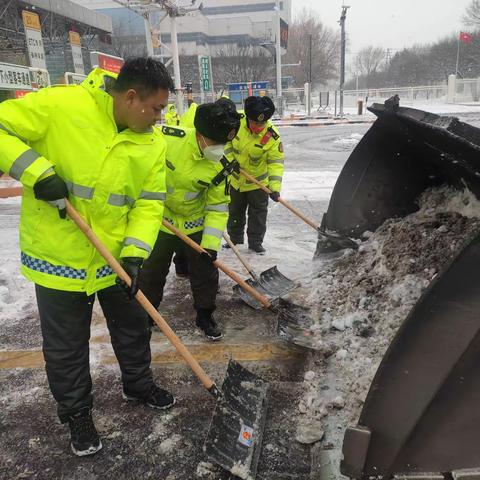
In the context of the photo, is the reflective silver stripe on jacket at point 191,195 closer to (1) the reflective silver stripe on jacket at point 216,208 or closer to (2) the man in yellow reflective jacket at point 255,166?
(1) the reflective silver stripe on jacket at point 216,208

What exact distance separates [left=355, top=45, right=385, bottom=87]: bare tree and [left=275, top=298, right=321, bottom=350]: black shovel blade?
64.0m

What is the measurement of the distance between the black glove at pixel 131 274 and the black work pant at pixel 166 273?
808mm

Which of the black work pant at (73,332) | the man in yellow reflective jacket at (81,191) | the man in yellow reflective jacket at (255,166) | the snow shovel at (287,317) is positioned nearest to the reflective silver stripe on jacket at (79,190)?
the man in yellow reflective jacket at (81,191)

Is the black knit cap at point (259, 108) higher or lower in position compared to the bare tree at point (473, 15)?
lower

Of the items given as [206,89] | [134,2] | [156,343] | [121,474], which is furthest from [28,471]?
[206,89]

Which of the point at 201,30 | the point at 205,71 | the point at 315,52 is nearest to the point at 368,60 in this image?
the point at 315,52

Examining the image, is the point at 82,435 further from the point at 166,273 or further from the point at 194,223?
the point at 194,223

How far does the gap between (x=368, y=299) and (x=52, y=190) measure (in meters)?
1.99

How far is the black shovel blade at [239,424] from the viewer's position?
1.86m

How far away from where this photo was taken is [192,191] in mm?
2727

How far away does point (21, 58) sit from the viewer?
2002 cm

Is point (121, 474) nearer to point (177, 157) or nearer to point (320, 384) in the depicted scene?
point (320, 384)

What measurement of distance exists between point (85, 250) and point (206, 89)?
18.8 metres

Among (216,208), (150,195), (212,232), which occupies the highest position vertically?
(150,195)
